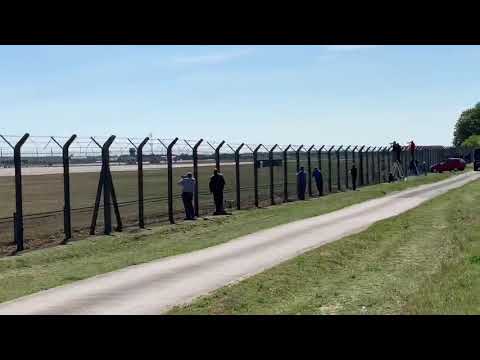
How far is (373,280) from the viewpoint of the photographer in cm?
1061

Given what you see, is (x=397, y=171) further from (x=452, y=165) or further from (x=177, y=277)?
(x=177, y=277)

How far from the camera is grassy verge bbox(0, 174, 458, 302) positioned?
37.8 feet

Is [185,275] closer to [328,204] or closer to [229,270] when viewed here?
[229,270]

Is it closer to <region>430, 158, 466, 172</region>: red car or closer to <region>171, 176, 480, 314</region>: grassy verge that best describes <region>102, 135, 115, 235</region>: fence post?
<region>171, 176, 480, 314</region>: grassy verge

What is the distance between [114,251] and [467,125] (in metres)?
129

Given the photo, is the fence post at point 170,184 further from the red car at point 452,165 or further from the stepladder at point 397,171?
the red car at point 452,165

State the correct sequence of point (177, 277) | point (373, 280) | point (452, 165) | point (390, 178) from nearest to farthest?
point (373, 280)
point (177, 277)
point (390, 178)
point (452, 165)

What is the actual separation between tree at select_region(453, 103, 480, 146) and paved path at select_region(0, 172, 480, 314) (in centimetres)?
12203

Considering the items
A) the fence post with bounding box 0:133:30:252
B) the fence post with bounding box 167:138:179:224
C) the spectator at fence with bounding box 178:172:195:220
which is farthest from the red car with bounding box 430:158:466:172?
the fence post with bounding box 0:133:30:252

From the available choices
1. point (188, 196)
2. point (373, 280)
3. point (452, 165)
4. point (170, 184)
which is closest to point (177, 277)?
point (373, 280)

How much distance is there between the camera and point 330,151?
34719mm
